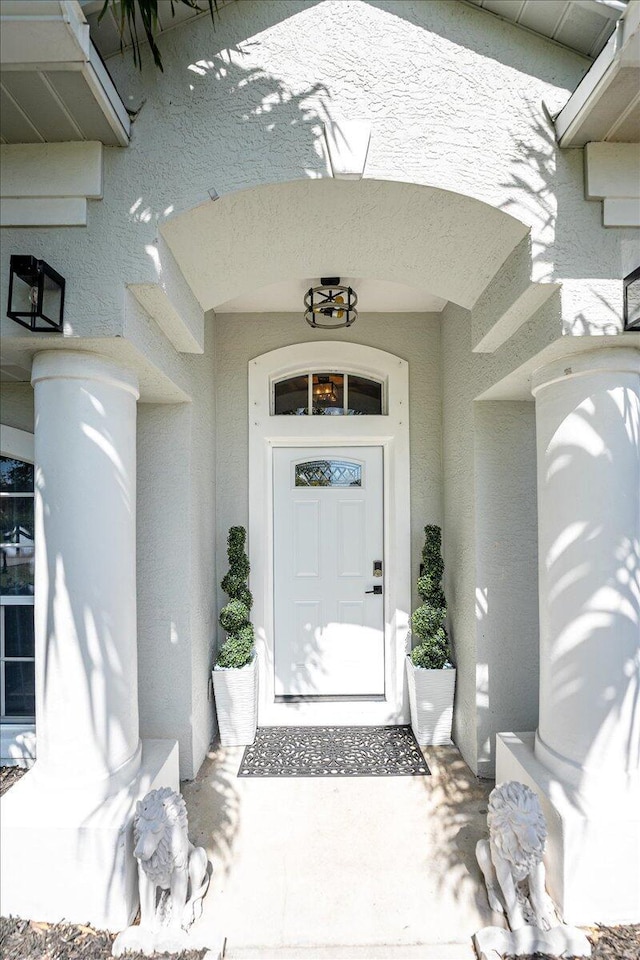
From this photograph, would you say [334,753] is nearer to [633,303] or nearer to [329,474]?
[329,474]

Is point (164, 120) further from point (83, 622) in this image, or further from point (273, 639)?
point (273, 639)

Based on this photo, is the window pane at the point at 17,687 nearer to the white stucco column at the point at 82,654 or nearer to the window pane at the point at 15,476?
the window pane at the point at 15,476

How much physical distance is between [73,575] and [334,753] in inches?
97.2

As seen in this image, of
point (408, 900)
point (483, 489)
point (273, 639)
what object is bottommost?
point (408, 900)

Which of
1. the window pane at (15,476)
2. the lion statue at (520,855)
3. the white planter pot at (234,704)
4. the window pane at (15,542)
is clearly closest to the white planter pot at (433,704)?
the white planter pot at (234,704)

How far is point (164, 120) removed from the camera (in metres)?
2.35

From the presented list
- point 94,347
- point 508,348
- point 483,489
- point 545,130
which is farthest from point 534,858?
point 545,130

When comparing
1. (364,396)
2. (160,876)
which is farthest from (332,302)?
(160,876)

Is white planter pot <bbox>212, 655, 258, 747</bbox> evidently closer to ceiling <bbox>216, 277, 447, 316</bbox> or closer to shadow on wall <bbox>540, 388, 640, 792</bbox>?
shadow on wall <bbox>540, 388, 640, 792</bbox>

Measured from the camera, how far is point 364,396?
4.55 metres

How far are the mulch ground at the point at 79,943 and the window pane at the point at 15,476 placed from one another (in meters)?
1.83

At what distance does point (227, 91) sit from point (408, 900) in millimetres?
3844

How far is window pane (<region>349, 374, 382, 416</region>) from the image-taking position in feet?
14.9

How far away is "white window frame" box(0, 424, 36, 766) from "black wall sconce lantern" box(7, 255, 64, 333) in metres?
0.99
